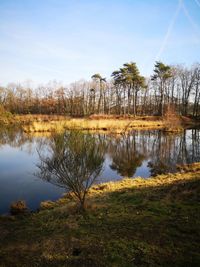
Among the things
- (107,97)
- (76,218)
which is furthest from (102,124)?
(107,97)

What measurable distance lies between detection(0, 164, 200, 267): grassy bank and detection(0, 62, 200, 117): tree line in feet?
153

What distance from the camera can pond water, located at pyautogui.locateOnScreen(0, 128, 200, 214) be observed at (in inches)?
438

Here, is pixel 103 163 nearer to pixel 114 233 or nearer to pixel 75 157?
pixel 75 157

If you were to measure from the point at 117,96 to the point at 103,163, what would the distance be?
5991 cm

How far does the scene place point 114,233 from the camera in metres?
6.35

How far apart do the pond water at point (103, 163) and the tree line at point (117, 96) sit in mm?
31956

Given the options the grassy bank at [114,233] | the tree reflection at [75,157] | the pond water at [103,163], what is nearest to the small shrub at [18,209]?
the pond water at [103,163]

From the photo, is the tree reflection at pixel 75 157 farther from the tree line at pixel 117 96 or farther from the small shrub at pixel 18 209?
the tree line at pixel 117 96

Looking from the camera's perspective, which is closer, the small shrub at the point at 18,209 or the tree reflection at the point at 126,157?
the small shrub at the point at 18,209

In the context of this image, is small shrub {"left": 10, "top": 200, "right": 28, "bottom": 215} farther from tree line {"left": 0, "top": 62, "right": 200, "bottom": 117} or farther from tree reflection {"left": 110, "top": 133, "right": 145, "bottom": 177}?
tree line {"left": 0, "top": 62, "right": 200, "bottom": 117}

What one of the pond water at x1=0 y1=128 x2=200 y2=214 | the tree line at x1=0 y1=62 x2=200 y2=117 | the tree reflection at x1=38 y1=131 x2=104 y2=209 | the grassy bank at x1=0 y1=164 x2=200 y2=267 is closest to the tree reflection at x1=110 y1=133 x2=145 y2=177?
the pond water at x1=0 y1=128 x2=200 y2=214

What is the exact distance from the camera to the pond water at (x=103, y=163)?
1113 centimetres

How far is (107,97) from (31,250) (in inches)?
2640

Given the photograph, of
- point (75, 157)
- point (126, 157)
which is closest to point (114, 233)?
point (75, 157)
